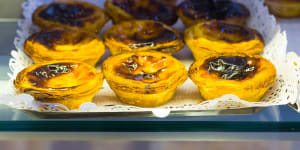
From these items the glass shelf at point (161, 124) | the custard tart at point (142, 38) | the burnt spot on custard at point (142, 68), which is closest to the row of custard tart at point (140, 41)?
the custard tart at point (142, 38)

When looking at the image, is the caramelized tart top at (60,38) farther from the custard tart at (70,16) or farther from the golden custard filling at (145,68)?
the golden custard filling at (145,68)

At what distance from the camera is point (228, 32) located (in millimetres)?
1184

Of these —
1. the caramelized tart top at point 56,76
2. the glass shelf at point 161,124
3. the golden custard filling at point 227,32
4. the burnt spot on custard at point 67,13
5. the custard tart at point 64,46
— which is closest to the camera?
the glass shelf at point 161,124

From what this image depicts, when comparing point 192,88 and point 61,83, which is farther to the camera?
point 192,88

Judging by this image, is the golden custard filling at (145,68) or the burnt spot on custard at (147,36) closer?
the golden custard filling at (145,68)

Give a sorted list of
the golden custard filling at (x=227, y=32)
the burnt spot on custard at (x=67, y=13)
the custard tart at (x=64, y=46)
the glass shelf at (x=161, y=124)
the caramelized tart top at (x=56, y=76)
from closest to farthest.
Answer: the glass shelf at (x=161, y=124) → the caramelized tart top at (x=56, y=76) → the custard tart at (x=64, y=46) → the golden custard filling at (x=227, y=32) → the burnt spot on custard at (x=67, y=13)

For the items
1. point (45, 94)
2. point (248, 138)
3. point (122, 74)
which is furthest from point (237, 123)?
point (45, 94)

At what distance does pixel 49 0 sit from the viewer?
1449mm

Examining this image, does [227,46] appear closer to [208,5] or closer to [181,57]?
[181,57]

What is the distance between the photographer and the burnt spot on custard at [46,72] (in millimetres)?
877

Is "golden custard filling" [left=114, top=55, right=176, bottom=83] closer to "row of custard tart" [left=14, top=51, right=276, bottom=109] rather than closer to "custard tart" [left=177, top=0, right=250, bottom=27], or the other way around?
"row of custard tart" [left=14, top=51, right=276, bottom=109]

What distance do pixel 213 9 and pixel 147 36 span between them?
32 cm

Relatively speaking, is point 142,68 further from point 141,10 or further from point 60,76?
point 141,10

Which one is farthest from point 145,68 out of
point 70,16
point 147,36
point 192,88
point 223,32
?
point 70,16
